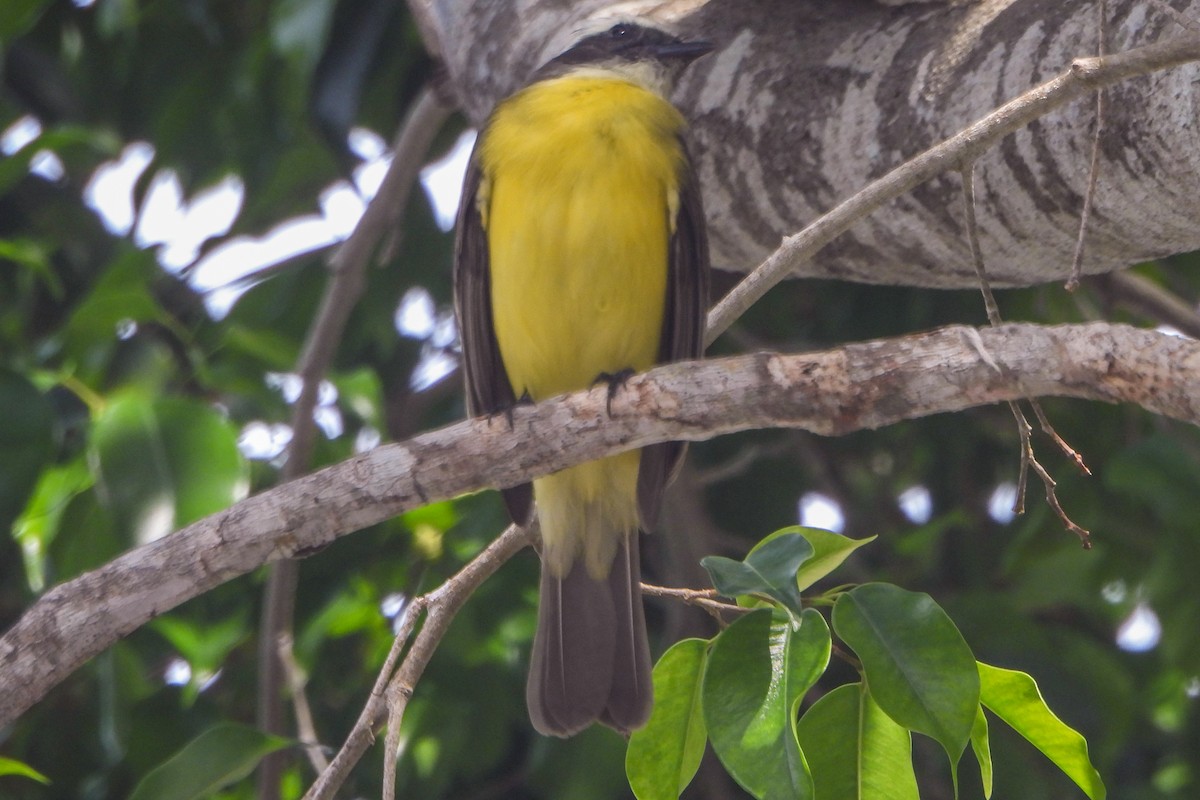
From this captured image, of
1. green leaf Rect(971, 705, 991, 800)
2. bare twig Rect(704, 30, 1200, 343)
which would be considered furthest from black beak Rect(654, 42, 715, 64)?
green leaf Rect(971, 705, 991, 800)

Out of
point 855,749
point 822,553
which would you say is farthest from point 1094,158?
point 855,749

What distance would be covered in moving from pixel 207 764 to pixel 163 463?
2.86ft

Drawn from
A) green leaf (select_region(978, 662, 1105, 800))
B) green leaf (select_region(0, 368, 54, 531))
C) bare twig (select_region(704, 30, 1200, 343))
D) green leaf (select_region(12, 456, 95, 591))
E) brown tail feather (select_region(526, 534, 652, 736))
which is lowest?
brown tail feather (select_region(526, 534, 652, 736))

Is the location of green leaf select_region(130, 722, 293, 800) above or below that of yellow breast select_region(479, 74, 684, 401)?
below

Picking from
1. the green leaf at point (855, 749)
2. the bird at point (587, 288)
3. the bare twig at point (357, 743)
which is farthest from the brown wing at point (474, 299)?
the green leaf at point (855, 749)

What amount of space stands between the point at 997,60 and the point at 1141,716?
8.60 feet

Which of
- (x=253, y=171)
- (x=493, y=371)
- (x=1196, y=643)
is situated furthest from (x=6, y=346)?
(x=1196, y=643)

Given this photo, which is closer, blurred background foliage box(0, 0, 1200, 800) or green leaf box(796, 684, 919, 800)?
green leaf box(796, 684, 919, 800)

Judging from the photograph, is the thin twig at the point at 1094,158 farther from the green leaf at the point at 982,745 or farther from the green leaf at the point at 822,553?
the green leaf at the point at 982,745

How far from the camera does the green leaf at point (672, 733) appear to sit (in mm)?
1874

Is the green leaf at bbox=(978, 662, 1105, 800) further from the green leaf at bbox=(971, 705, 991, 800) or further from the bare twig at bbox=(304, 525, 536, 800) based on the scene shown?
the bare twig at bbox=(304, 525, 536, 800)

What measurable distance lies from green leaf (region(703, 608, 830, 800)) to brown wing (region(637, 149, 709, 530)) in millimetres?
1391

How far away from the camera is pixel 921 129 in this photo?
257 cm

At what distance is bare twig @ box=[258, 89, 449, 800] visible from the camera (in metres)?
3.33
